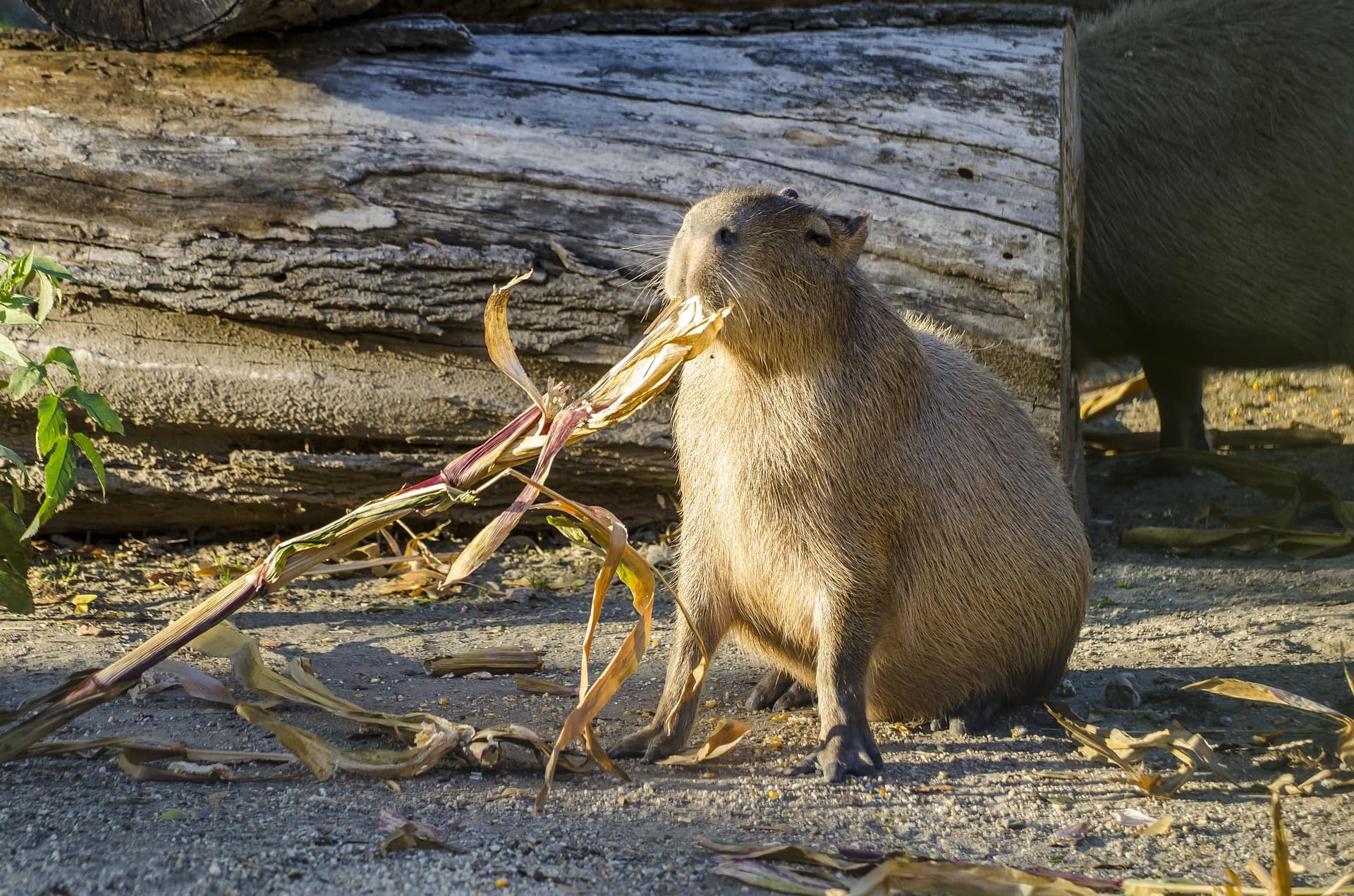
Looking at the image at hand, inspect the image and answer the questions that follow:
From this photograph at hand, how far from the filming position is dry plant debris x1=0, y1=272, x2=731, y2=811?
2.51 meters

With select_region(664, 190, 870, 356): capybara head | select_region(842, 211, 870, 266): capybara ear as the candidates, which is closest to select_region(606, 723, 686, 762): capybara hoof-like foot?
select_region(664, 190, 870, 356): capybara head

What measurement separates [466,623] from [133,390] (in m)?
1.32

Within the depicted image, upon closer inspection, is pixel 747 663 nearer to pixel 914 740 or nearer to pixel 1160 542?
pixel 914 740

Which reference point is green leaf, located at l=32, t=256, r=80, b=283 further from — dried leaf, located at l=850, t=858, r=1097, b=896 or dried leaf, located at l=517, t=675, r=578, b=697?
dried leaf, located at l=850, t=858, r=1097, b=896

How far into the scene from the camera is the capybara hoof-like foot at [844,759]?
275 centimetres

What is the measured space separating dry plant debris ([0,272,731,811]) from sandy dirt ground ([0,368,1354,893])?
0.06 metres

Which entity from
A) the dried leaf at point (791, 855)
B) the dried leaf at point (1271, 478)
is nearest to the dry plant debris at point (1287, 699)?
the dried leaf at point (791, 855)

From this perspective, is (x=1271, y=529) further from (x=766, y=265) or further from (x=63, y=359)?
(x=63, y=359)

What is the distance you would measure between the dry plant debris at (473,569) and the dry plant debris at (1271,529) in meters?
2.72

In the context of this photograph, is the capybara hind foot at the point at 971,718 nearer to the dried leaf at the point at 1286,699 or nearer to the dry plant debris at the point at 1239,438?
the dried leaf at the point at 1286,699

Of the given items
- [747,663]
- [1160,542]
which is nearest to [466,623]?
[747,663]

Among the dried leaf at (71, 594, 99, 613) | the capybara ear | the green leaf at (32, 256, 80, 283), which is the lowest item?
the dried leaf at (71, 594, 99, 613)

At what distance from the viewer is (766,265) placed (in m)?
2.74

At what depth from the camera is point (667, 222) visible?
4.09 metres
